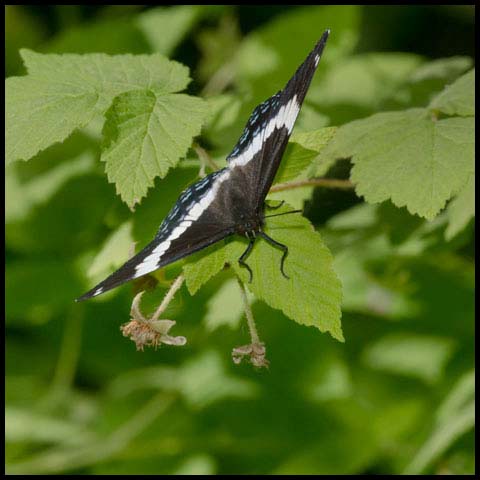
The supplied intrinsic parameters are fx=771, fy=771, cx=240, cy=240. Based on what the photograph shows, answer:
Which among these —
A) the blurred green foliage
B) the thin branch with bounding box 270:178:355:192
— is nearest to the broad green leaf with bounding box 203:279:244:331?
the blurred green foliage

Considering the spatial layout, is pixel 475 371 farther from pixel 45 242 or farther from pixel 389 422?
pixel 45 242

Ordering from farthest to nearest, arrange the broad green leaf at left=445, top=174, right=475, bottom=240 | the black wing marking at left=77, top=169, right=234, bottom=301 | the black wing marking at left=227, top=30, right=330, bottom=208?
the broad green leaf at left=445, top=174, right=475, bottom=240, the black wing marking at left=227, top=30, right=330, bottom=208, the black wing marking at left=77, top=169, right=234, bottom=301

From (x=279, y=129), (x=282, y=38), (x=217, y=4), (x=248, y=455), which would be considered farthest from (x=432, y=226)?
(x=217, y=4)

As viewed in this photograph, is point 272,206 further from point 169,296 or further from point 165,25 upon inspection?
point 165,25

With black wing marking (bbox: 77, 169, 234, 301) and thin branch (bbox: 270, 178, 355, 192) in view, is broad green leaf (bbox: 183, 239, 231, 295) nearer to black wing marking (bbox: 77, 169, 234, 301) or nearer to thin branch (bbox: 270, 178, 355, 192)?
black wing marking (bbox: 77, 169, 234, 301)

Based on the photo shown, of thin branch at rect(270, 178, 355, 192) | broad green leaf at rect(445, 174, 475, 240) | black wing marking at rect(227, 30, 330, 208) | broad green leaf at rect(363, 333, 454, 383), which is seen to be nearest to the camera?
black wing marking at rect(227, 30, 330, 208)

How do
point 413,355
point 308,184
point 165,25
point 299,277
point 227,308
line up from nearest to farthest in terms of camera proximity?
point 299,277
point 308,184
point 227,308
point 413,355
point 165,25

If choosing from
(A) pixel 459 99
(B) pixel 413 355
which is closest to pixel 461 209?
(A) pixel 459 99
